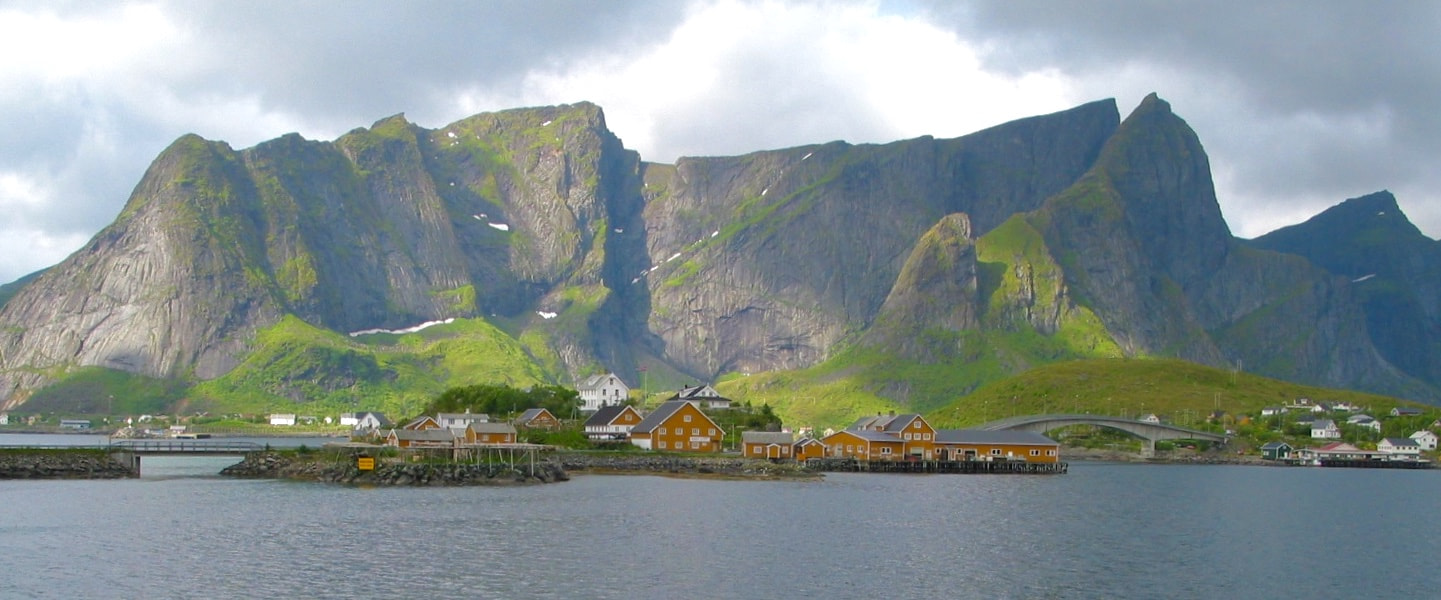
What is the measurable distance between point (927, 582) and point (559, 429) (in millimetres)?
72704

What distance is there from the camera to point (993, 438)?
124 meters

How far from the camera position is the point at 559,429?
11638cm

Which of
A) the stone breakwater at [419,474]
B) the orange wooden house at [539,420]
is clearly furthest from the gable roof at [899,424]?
the stone breakwater at [419,474]

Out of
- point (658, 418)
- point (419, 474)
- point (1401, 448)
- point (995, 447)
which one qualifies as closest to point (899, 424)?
point (995, 447)

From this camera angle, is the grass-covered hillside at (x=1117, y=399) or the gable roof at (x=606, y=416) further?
the grass-covered hillside at (x=1117, y=399)

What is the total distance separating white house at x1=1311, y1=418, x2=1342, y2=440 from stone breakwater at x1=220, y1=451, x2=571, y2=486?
363 ft

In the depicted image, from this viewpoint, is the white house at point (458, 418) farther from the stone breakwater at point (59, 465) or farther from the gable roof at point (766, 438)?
the stone breakwater at point (59, 465)

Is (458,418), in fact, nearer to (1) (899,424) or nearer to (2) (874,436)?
(2) (874,436)

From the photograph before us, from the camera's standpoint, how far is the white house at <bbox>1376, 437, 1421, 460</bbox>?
154 m

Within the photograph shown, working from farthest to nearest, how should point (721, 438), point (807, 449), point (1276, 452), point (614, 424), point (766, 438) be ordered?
point (1276, 452) < point (807, 449) < point (614, 424) < point (721, 438) < point (766, 438)

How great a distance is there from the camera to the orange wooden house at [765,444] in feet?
361

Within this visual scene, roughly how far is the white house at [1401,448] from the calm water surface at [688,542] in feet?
237

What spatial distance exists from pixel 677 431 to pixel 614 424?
7.32 meters

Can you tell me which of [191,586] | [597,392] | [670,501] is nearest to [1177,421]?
[597,392]
